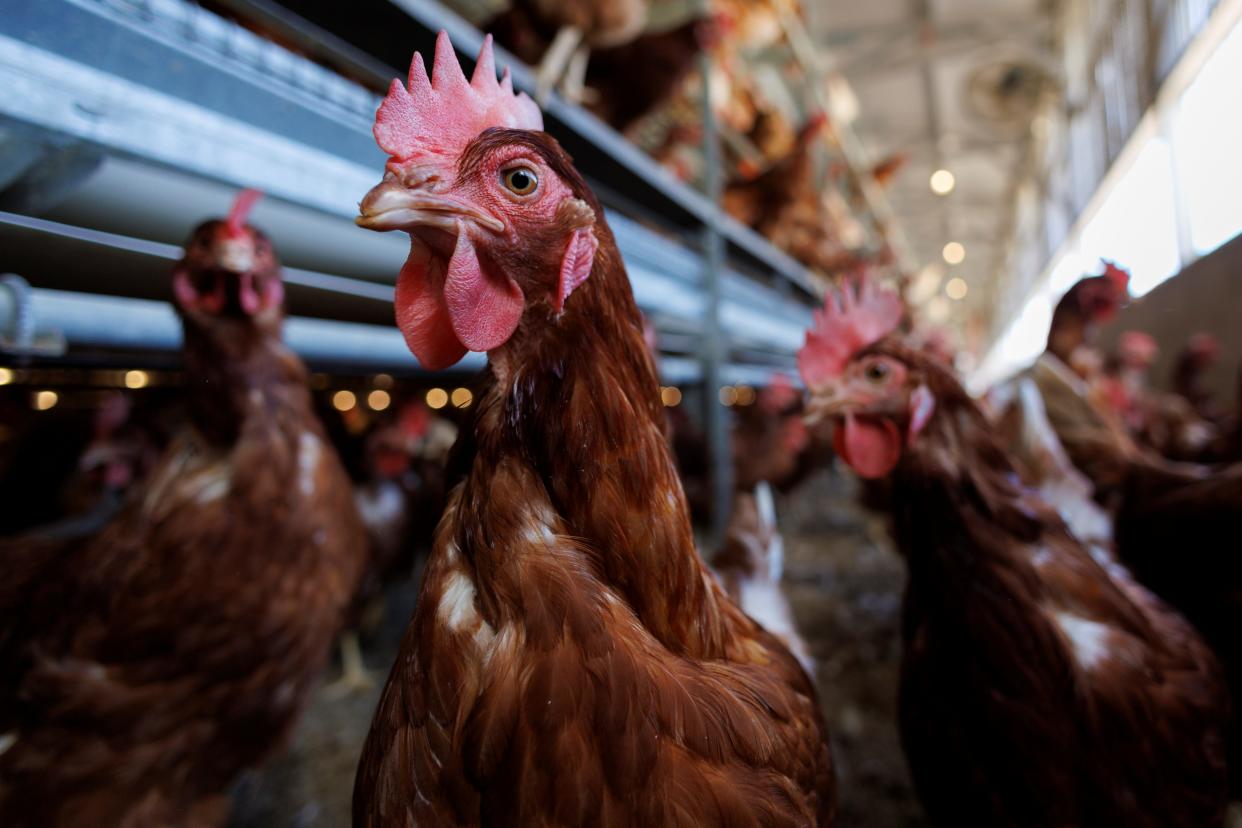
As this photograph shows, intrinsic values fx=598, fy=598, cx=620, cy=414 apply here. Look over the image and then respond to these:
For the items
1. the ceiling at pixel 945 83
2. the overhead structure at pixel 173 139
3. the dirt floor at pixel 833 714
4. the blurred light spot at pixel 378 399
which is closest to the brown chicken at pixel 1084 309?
the dirt floor at pixel 833 714

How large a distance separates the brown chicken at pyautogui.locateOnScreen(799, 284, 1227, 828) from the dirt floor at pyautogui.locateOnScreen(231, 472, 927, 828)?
0.58 meters

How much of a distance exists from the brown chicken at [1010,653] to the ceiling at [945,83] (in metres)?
8.61

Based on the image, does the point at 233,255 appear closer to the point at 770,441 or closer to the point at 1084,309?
the point at 1084,309

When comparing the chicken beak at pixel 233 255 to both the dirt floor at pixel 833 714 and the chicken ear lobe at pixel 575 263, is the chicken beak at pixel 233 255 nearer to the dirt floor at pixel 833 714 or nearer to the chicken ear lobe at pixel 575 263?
the chicken ear lobe at pixel 575 263

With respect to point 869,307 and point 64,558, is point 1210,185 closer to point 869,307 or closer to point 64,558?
point 869,307

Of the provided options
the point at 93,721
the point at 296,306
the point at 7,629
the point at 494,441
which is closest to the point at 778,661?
the point at 494,441

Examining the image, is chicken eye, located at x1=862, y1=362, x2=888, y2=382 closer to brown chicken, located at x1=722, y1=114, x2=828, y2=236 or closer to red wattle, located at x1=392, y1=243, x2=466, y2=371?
red wattle, located at x1=392, y1=243, x2=466, y2=371

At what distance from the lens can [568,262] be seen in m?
0.62

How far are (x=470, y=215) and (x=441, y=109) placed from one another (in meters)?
0.14

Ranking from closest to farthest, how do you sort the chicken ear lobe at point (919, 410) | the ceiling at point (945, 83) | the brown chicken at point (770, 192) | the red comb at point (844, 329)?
the chicken ear lobe at point (919, 410)
the red comb at point (844, 329)
the brown chicken at point (770, 192)
the ceiling at point (945, 83)

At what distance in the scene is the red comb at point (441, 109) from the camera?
588 mm

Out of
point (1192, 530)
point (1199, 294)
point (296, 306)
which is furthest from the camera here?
point (1199, 294)

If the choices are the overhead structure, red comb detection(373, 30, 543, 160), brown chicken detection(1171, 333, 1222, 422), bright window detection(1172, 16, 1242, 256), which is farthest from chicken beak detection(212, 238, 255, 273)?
brown chicken detection(1171, 333, 1222, 422)

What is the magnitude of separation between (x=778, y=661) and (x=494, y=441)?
1.74ft
